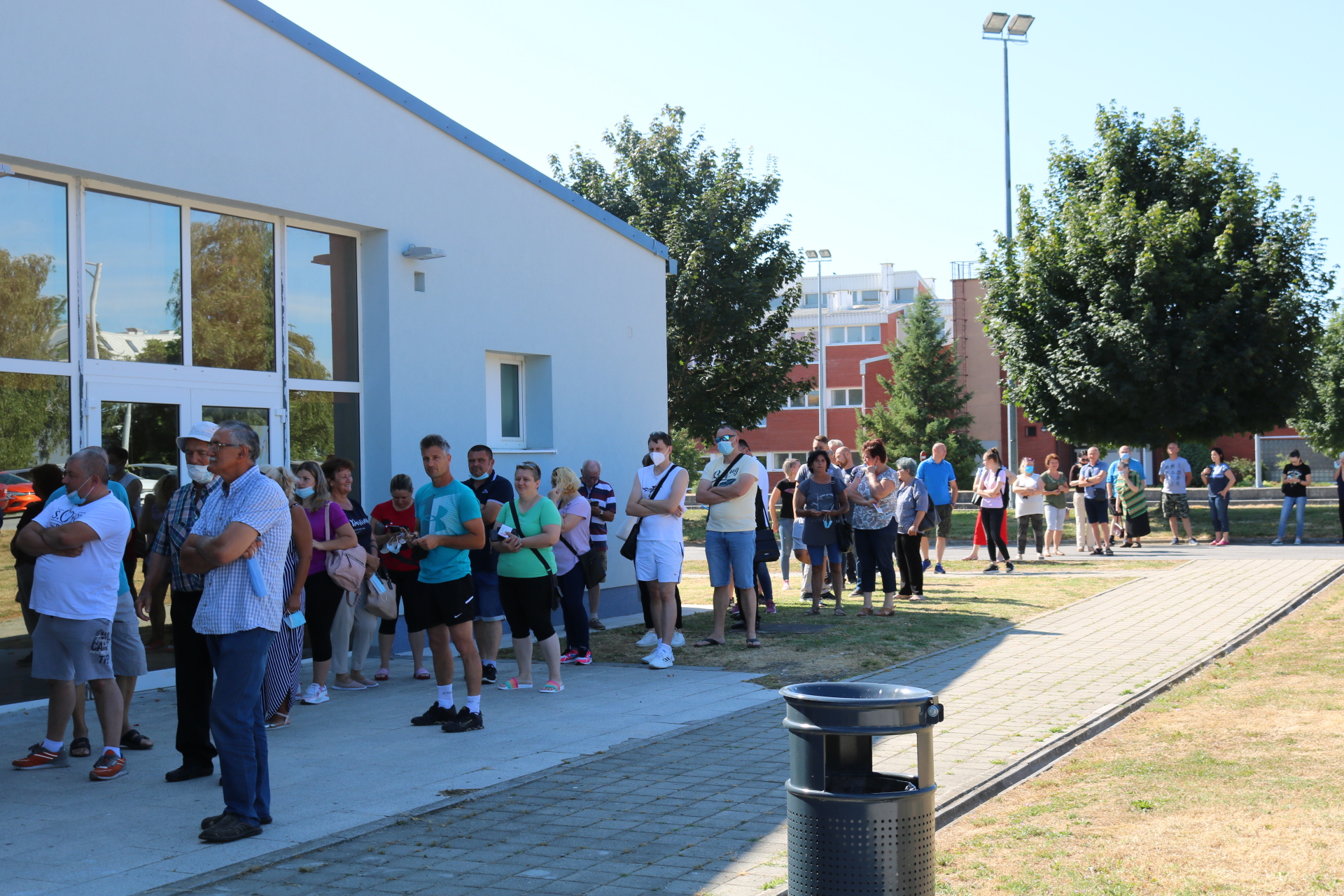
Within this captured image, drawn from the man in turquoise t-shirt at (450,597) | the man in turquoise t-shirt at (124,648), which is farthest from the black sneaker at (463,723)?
the man in turquoise t-shirt at (124,648)

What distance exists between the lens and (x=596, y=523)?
12.7m

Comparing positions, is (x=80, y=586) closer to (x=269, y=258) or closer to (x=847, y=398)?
(x=269, y=258)

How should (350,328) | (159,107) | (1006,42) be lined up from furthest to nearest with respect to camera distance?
1. (1006,42)
2. (350,328)
3. (159,107)

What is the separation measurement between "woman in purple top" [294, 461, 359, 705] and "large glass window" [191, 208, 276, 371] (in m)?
2.06

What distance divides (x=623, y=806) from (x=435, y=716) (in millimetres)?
2390

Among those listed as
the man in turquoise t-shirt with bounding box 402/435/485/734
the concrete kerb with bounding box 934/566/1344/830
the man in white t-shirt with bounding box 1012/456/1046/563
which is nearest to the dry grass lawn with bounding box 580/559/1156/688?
the concrete kerb with bounding box 934/566/1344/830

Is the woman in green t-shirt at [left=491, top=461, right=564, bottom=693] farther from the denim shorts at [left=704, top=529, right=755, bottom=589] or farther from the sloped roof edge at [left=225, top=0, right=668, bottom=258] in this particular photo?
the sloped roof edge at [left=225, top=0, right=668, bottom=258]

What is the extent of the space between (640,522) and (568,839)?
539 centimetres

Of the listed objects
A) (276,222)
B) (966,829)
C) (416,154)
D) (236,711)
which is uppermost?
(416,154)

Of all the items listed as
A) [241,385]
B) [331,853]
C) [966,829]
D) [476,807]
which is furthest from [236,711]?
[241,385]

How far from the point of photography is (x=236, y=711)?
5469mm

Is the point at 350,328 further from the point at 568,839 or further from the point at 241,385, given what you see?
the point at 568,839

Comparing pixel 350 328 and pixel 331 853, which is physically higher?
→ pixel 350 328

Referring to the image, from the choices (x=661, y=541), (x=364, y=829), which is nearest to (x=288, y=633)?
(x=364, y=829)
